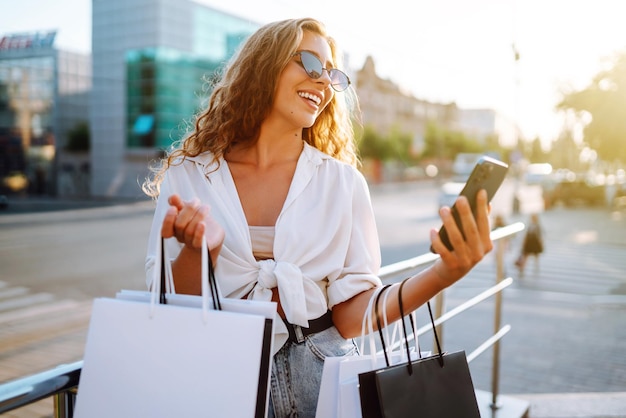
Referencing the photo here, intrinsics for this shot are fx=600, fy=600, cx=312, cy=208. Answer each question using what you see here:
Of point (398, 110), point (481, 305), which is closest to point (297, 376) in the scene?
point (481, 305)

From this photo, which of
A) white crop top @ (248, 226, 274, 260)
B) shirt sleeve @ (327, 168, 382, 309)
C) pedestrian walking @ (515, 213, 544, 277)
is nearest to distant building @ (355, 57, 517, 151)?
pedestrian walking @ (515, 213, 544, 277)

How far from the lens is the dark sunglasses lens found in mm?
1647

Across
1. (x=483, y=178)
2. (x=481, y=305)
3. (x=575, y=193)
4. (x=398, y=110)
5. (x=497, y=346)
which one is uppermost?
(x=398, y=110)

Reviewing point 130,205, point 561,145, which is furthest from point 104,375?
point 561,145

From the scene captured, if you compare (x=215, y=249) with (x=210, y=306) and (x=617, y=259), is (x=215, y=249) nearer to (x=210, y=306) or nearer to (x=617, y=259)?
(x=210, y=306)

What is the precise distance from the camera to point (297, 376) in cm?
149

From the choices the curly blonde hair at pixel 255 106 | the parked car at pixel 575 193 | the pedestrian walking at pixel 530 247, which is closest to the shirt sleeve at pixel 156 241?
the curly blonde hair at pixel 255 106

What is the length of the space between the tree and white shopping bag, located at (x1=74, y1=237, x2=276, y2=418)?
27919 millimetres

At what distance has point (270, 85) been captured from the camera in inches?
67.1

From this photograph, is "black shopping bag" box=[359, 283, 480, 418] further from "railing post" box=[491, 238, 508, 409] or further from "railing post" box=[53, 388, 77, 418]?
"railing post" box=[491, 238, 508, 409]

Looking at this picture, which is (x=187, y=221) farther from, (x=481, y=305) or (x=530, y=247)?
(x=530, y=247)

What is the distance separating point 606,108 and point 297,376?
28036 mm

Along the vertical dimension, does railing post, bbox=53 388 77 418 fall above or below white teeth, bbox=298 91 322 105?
below

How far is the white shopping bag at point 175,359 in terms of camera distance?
1126mm
